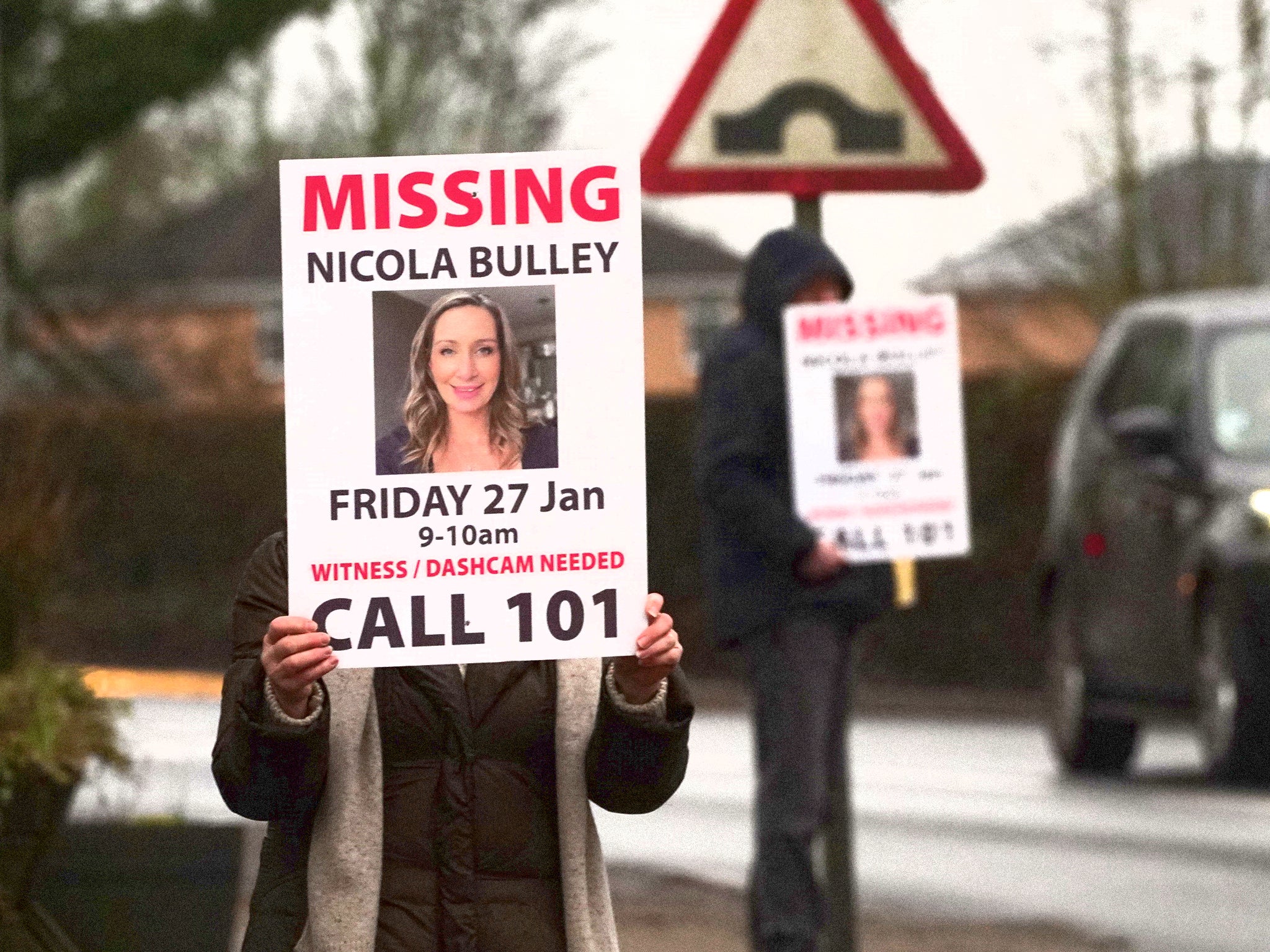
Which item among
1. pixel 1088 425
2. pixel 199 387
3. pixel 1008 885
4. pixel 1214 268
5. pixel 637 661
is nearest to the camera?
pixel 637 661

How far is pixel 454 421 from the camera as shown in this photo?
379cm

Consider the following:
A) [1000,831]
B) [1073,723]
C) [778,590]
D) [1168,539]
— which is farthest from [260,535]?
[778,590]

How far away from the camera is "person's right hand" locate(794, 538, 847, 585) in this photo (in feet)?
25.0

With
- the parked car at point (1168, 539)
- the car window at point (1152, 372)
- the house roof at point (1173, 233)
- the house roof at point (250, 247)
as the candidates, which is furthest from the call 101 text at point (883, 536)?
the house roof at point (250, 247)

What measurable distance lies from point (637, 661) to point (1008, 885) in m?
6.99

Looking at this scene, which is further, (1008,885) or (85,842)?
(1008,885)

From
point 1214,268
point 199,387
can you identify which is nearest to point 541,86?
point 199,387

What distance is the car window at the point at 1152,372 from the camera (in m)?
13.0

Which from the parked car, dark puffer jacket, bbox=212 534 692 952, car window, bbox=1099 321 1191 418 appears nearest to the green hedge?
the parked car

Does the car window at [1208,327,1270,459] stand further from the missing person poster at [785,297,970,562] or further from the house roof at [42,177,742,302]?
the house roof at [42,177,742,302]

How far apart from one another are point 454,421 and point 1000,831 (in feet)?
28.6

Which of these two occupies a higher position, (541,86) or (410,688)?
(541,86)

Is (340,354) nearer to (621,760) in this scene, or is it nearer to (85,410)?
(621,760)

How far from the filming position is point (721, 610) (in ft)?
25.6
